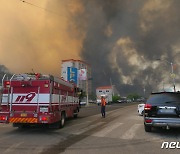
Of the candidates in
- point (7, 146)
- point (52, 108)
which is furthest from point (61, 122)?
point (7, 146)

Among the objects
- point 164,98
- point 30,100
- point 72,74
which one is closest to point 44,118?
point 30,100

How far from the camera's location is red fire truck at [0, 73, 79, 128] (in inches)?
474

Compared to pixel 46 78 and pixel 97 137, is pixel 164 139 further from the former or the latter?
pixel 46 78

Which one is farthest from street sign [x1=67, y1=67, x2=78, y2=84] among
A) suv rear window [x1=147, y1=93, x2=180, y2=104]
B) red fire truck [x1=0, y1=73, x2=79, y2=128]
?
suv rear window [x1=147, y1=93, x2=180, y2=104]

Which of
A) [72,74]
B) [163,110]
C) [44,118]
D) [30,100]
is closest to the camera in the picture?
[163,110]

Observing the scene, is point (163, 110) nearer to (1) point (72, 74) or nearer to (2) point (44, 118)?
(2) point (44, 118)

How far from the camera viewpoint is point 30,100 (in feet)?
40.3

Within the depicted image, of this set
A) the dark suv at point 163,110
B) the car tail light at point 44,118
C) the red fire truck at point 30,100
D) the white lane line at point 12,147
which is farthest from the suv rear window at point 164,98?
the white lane line at point 12,147

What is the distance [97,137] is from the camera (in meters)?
10.9

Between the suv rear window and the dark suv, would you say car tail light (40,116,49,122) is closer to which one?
the dark suv

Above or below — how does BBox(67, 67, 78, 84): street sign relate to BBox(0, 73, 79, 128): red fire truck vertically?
above

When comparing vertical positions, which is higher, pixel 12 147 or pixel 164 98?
pixel 164 98

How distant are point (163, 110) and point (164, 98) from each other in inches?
22.4

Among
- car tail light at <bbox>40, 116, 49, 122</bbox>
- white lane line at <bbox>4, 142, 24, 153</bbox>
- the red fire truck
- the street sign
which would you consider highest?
the street sign
